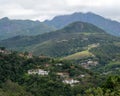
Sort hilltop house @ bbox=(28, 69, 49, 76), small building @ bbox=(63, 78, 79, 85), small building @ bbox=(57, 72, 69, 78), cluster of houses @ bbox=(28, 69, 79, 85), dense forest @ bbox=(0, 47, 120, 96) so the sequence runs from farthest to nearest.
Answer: small building @ bbox=(57, 72, 69, 78) < hilltop house @ bbox=(28, 69, 49, 76) < cluster of houses @ bbox=(28, 69, 79, 85) < small building @ bbox=(63, 78, 79, 85) < dense forest @ bbox=(0, 47, 120, 96)

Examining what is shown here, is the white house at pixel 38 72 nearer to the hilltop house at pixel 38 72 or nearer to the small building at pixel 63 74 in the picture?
the hilltop house at pixel 38 72

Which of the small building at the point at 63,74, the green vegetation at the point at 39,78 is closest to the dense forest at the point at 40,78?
the green vegetation at the point at 39,78

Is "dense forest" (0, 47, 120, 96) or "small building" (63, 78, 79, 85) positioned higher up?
"dense forest" (0, 47, 120, 96)

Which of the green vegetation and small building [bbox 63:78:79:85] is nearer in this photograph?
the green vegetation

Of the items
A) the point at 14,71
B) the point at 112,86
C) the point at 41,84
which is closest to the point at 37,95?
the point at 41,84

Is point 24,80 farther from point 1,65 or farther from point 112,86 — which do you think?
point 112,86

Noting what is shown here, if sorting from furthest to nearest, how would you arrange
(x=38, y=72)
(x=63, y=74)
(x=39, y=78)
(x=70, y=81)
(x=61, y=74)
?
(x=63, y=74)
(x=61, y=74)
(x=38, y=72)
(x=70, y=81)
(x=39, y=78)

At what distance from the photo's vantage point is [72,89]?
11475 centimetres

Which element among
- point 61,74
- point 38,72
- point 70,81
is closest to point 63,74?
point 61,74

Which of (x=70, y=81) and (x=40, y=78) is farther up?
(x=40, y=78)

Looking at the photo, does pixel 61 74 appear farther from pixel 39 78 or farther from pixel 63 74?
pixel 39 78

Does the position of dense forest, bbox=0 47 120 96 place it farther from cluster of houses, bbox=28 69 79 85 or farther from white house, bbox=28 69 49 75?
white house, bbox=28 69 49 75

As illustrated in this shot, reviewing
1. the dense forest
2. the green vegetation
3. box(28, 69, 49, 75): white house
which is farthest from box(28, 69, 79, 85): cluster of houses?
the green vegetation

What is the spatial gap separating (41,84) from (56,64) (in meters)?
24.8
